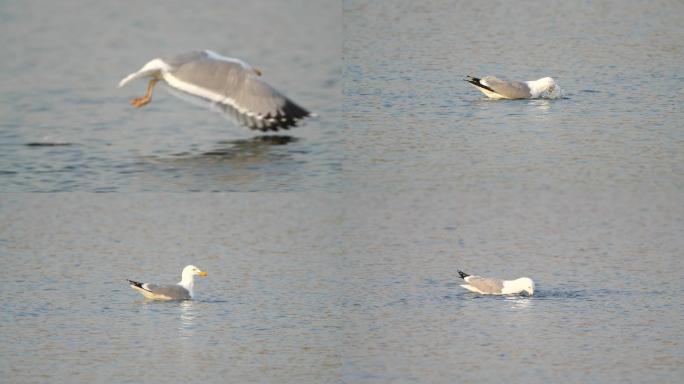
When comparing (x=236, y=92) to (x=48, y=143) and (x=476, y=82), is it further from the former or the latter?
(x=476, y=82)

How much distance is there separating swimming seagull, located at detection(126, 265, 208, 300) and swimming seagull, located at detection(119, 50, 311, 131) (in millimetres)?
1152

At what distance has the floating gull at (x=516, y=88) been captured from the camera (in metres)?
6.62

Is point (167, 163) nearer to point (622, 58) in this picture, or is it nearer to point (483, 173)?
point (483, 173)

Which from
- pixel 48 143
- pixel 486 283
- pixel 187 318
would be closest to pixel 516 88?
pixel 486 283

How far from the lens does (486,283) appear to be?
273 inches

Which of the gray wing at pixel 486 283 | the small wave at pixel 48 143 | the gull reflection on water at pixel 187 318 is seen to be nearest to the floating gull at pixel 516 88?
the gray wing at pixel 486 283

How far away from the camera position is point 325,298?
22.5 feet

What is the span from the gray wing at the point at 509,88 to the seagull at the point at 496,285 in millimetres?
797

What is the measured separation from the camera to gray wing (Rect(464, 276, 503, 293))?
6.88 metres

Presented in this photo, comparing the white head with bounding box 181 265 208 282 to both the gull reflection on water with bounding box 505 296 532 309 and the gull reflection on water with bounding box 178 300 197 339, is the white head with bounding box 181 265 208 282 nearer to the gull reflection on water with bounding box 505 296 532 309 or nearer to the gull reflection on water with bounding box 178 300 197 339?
the gull reflection on water with bounding box 178 300 197 339

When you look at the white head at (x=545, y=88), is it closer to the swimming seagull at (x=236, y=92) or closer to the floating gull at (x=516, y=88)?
the floating gull at (x=516, y=88)

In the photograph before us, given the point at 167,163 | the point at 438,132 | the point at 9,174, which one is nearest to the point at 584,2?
the point at 438,132

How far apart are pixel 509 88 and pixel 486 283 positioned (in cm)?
85

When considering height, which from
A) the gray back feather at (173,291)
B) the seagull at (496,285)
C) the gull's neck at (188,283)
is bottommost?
the gray back feather at (173,291)
